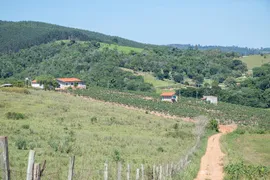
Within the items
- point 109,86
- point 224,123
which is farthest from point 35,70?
point 224,123

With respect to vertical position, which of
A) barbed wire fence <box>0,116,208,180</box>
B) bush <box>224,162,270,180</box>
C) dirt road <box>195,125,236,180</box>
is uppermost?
barbed wire fence <box>0,116,208,180</box>

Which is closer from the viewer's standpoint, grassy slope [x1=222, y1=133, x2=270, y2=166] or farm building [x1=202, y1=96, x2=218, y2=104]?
grassy slope [x1=222, y1=133, x2=270, y2=166]

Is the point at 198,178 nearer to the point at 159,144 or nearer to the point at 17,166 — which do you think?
the point at 17,166

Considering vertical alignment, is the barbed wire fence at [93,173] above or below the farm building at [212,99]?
above

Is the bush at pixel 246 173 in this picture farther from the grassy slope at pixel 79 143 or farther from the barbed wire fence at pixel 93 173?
the grassy slope at pixel 79 143

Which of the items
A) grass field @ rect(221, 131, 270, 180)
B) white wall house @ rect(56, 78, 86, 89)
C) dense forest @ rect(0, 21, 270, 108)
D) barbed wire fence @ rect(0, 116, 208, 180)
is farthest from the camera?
dense forest @ rect(0, 21, 270, 108)

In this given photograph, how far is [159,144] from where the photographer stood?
35.6 meters

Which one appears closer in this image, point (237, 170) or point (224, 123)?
point (237, 170)

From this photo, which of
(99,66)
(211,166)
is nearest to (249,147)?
(211,166)

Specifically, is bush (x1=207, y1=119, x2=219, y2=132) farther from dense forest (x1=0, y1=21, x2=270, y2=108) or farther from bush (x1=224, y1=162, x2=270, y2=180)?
dense forest (x1=0, y1=21, x2=270, y2=108)

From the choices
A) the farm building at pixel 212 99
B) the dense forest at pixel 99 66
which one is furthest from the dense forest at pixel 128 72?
the farm building at pixel 212 99

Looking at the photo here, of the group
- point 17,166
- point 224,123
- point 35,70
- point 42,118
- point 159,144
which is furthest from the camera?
point 35,70

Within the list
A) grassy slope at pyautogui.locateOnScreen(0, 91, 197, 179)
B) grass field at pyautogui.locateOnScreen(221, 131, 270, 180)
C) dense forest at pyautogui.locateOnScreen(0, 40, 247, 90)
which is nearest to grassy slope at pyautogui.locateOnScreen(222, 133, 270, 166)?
grass field at pyautogui.locateOnScreen(221, 131, 270, 180)

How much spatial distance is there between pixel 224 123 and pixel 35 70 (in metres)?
88.9
